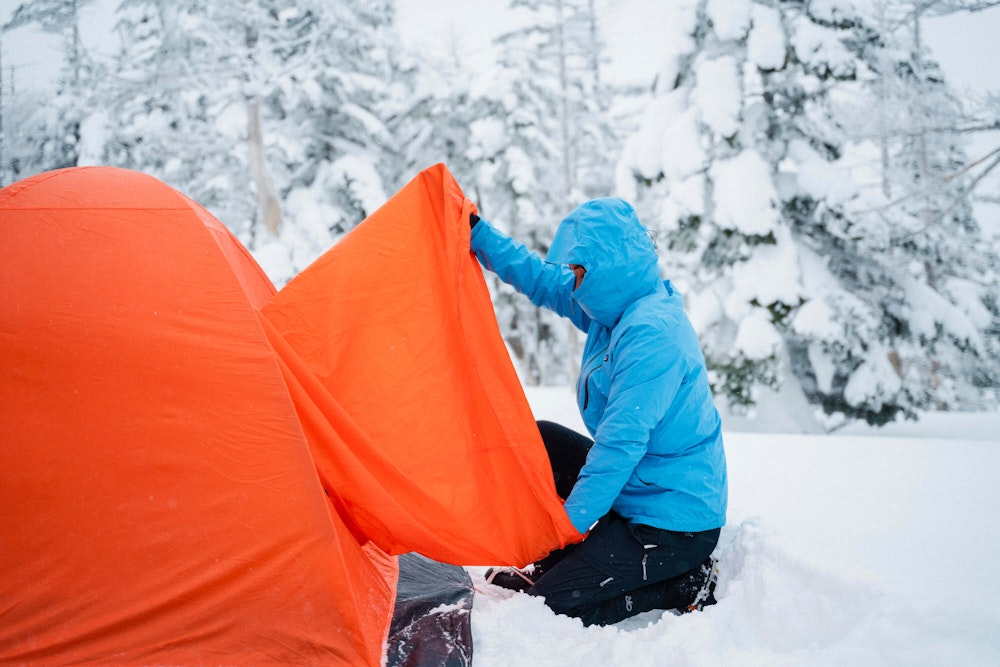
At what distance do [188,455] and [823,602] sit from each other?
239 cm

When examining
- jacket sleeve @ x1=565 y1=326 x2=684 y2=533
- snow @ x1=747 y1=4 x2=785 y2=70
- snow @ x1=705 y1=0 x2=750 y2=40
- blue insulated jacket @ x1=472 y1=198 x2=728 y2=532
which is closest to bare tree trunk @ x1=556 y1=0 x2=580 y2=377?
snow @ x1=705 y1=0 x2=750 y2=40

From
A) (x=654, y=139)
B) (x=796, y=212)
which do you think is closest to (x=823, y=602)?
(x=796, y=212)

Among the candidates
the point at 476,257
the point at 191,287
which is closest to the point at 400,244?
the point at 476,257

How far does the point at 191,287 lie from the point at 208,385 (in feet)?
1.34

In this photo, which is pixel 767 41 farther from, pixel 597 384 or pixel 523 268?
pixel 597 384

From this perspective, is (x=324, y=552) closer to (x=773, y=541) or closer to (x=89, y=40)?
(x=773, y=541)

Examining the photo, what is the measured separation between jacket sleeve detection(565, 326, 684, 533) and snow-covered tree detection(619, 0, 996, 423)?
22.3 feet

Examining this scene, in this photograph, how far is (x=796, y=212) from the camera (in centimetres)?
929

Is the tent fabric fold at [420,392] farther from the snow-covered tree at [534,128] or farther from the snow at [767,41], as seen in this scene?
the snow-covered tree at [534,128]

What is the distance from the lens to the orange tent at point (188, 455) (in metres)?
2.16

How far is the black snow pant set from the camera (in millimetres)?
2574

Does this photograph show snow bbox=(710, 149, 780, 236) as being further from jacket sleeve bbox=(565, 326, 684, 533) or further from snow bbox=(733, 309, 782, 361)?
jacket sleeve bbox=(565, 326, 684, 533)

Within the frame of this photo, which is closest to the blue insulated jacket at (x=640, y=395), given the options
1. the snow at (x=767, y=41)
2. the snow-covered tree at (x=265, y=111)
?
the snow at (x=767, y=41)

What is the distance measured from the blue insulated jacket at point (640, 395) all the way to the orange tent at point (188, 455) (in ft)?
1.09
